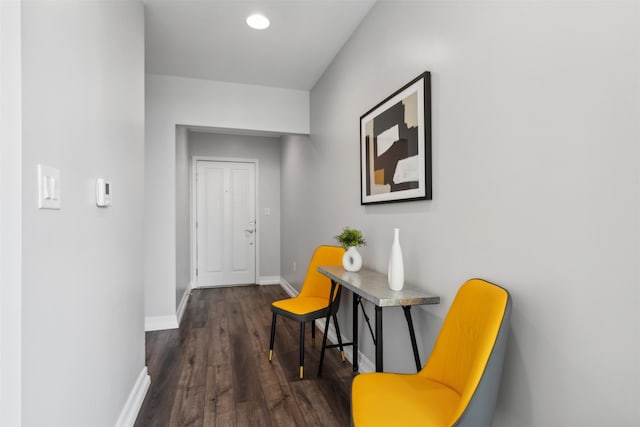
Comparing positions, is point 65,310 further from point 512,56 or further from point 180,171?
point 180,171

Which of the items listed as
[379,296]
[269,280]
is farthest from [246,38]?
[269,280]

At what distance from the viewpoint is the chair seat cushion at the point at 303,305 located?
2355mm

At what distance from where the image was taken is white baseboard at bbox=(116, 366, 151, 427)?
66.2 inches

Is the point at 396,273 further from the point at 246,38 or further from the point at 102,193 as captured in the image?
the point at 246,38

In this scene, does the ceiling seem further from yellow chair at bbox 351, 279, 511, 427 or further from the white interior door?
yellow chair at bbox 351, 279, 511, 427

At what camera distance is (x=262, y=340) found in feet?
9.73

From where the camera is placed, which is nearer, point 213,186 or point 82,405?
point 82,405

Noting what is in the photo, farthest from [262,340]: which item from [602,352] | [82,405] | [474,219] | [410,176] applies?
[602,352]

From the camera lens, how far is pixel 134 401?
6.12 ft

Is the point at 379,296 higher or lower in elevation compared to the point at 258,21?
lower

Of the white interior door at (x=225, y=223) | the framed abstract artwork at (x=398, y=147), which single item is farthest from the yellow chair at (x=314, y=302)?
the white interior door at (x=225, y=223)

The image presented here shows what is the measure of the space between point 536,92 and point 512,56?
0.19 metres

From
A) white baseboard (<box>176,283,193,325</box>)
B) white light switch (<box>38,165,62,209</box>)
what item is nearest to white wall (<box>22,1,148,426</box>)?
white light switch (<box>38,165,62,209</box>)

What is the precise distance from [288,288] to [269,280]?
2.04ft
